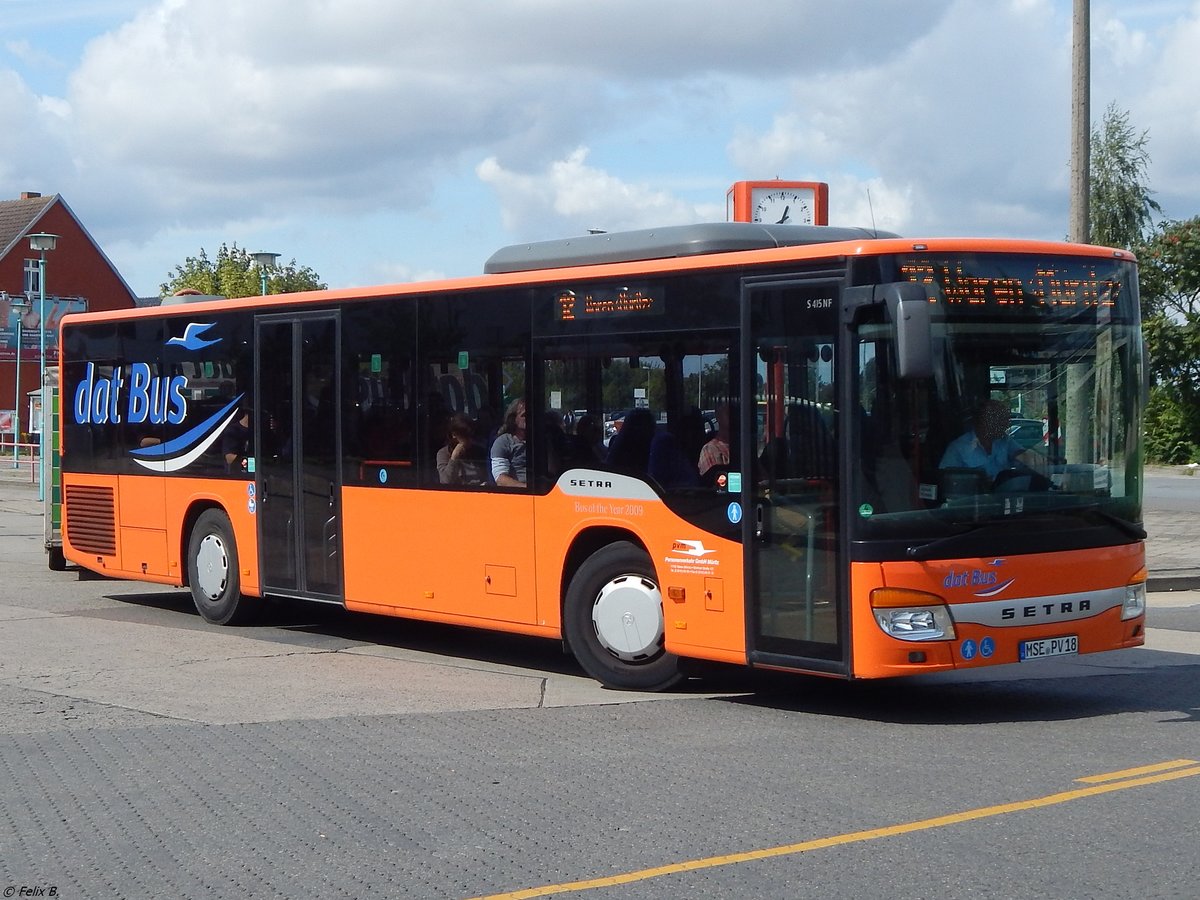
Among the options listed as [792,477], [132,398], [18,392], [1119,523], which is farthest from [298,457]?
[18,392]

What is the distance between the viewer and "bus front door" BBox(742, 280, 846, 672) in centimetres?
896

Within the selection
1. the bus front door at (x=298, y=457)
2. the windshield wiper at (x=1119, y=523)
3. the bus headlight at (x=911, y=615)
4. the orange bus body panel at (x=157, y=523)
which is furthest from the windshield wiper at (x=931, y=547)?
the orange bus body panel at (x=157, y=523)

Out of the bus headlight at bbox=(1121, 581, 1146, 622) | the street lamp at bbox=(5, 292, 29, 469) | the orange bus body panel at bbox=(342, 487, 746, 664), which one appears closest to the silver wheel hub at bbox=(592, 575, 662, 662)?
the orange bus body panel at bbox=(342, 487, 746, 664)

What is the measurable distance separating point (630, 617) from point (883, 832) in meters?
3.90

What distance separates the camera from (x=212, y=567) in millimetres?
14094

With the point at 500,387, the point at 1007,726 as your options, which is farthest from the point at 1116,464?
the point at 500,387

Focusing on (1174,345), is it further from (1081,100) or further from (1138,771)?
(1138,771)

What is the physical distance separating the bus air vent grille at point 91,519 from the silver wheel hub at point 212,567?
154cm

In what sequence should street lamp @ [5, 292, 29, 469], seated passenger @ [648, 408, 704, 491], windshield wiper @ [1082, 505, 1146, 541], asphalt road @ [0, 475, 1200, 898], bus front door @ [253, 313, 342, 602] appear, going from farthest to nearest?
street lamp @ [5, 292, 29, 469], bus front door @ [253, 313, 342, 602], seated passenger @ [648, 408, 704, 491], windshield wiper @ [1082, 505, 1146, 541], asphalt road @ [0, 475, 1200, 898]

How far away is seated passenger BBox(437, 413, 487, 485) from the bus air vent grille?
5.24 m

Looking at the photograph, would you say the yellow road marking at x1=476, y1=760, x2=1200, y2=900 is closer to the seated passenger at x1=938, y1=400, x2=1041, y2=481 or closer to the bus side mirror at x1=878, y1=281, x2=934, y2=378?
the seated passenger at x1=938, y1=400, x2=1041, y2=481

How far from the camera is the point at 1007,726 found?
8.99 metres

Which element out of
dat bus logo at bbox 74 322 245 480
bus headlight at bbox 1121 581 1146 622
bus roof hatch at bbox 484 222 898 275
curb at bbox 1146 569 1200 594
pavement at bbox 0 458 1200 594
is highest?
bus roof hatch at bbox 484 222 898 275

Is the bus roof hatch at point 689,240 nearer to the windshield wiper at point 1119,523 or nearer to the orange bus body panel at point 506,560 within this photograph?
the orange bus body panel at point 506,560
